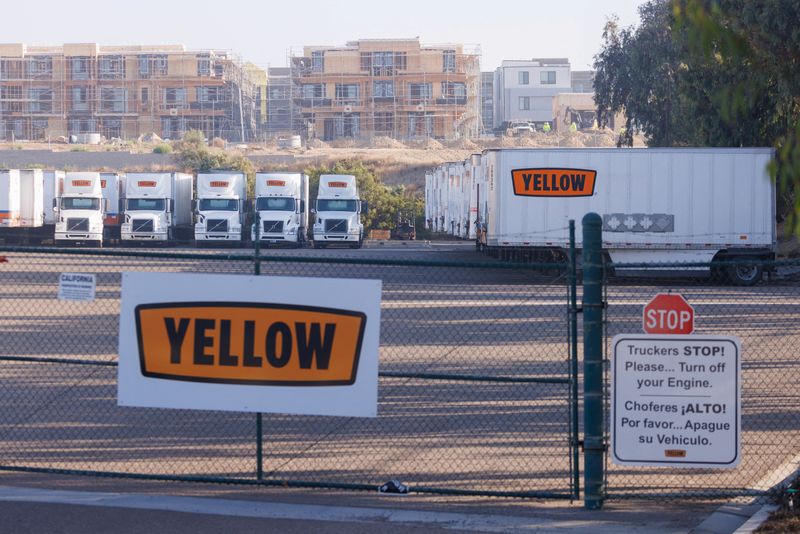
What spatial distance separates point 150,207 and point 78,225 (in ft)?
10.9

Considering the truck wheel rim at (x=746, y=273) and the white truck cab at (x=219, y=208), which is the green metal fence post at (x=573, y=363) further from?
the white truck cab at (x=219, y=208)

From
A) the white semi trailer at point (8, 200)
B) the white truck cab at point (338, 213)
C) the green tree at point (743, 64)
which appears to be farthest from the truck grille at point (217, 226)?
the green tree at point (743, 64)

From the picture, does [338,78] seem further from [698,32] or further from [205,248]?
[698,32]

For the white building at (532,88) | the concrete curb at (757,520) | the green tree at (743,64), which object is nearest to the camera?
the green tree at (743,64)

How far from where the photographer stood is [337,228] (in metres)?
48.0

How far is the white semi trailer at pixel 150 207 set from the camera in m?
47.9

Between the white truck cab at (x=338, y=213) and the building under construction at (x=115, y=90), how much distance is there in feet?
219

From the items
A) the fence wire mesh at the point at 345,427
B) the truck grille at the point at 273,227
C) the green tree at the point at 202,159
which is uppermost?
the green tree at the point at 202,159

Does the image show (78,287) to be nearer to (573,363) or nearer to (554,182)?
(573,363)

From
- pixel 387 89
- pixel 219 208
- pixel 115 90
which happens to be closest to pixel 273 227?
pixel 219 208

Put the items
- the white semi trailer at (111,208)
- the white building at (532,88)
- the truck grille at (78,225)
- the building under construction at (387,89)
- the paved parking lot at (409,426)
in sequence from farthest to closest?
1. the white building at (532,88)
2. the building under construction at (387,89)
3. the white semi trailer at (111,208)
4. the truck grille at (78,225)
5. the paved parking lot at (409,426)

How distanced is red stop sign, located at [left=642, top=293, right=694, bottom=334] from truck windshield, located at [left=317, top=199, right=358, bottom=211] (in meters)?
41.0

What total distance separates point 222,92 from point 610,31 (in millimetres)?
60809

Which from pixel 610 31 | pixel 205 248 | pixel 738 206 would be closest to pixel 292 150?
pixel 610 31
